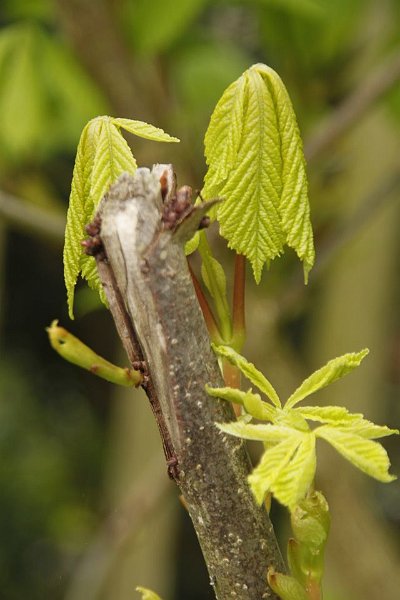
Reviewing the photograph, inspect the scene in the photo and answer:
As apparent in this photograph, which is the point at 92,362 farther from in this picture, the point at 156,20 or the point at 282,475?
the point at 156,20

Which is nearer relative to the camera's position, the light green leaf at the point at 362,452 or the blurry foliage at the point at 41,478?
the light green leaf at the point at 362,452

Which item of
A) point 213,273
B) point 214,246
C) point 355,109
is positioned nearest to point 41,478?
point 214,246

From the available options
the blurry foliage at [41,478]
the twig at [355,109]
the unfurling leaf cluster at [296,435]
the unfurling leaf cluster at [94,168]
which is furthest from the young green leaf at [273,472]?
the blurry foliage at [41,478]

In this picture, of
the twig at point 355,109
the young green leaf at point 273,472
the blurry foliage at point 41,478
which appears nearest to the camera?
the young green leaf at point 273,472

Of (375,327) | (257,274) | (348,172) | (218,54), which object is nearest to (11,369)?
(375,327)

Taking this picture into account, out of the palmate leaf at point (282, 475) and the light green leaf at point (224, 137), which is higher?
the light green leaf at point (224, 137)

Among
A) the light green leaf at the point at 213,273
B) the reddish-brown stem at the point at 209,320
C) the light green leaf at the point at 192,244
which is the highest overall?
the light green leaf at the point at 192,244

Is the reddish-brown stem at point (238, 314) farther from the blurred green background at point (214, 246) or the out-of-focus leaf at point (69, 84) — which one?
the out-of-focus leaf at point (69, 84)
